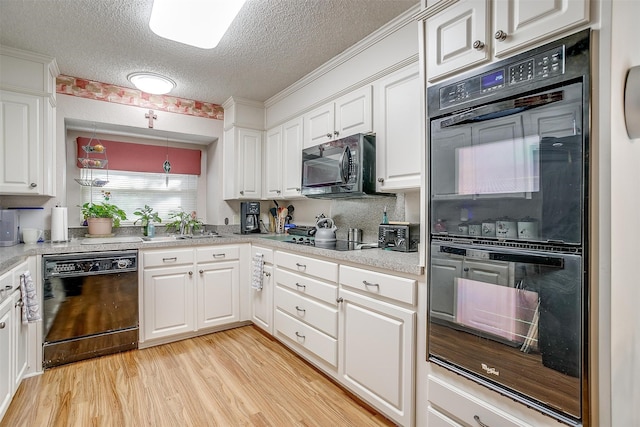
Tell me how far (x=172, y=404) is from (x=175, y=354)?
29.5 inches

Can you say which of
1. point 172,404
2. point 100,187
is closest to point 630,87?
point 172,404

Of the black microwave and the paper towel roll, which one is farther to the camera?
the paper towel roll

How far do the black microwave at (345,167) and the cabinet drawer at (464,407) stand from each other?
124 cm

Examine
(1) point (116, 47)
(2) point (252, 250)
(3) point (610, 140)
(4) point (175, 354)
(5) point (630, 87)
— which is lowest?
(4) point (175, 354)

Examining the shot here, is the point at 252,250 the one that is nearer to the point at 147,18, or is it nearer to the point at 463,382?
the point at 147,18

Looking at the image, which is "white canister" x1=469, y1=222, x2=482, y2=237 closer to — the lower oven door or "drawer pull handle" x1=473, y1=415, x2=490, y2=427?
the lower oven door

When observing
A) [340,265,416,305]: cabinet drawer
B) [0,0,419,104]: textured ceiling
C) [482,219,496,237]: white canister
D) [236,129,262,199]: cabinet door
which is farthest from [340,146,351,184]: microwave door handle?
[236,129,262,199]: cabinet door

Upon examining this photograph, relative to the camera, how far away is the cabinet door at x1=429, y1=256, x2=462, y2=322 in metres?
1.39

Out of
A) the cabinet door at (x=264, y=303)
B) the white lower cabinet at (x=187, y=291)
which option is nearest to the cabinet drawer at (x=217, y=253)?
the white lower cabinet at (x=187, y=291)

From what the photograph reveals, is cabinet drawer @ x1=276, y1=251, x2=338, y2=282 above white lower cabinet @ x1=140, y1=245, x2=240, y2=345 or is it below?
above

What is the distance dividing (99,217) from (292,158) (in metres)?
1.89

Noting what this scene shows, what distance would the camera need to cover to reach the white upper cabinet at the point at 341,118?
90.9 inches

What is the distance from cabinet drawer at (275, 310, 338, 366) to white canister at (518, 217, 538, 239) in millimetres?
1336

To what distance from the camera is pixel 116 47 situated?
2355 mm
